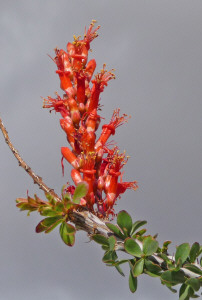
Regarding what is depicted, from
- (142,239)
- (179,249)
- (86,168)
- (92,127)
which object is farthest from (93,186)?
(179,249)

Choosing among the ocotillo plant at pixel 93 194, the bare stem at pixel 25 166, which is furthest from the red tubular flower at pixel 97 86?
the bare stem at pixel 25 166

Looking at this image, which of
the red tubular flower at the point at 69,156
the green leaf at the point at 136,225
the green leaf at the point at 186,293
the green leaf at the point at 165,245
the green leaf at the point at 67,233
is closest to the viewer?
the green leaf at the point at 67,233

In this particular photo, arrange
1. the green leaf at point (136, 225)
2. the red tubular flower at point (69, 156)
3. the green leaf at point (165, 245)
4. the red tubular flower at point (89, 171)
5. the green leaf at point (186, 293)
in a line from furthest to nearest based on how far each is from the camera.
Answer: the red tubular flower at point (69, 156), the red tubular flower at point (89, 171), the green leaf at point (165, 245), the green leaf at point (136, 225), the green leaf at point (186, 293)

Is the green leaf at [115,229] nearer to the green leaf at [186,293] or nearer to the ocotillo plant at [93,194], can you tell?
the ocotillo plant at [93,194]

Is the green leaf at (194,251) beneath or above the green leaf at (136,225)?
beneath

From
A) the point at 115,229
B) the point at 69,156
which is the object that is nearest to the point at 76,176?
the point at 69,156

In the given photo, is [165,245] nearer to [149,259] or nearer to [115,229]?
[149,259]

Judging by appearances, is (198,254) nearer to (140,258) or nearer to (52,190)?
(140,258)

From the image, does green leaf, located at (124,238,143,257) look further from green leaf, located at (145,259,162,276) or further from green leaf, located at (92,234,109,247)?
green leaf, located at (92,234,109,247)
